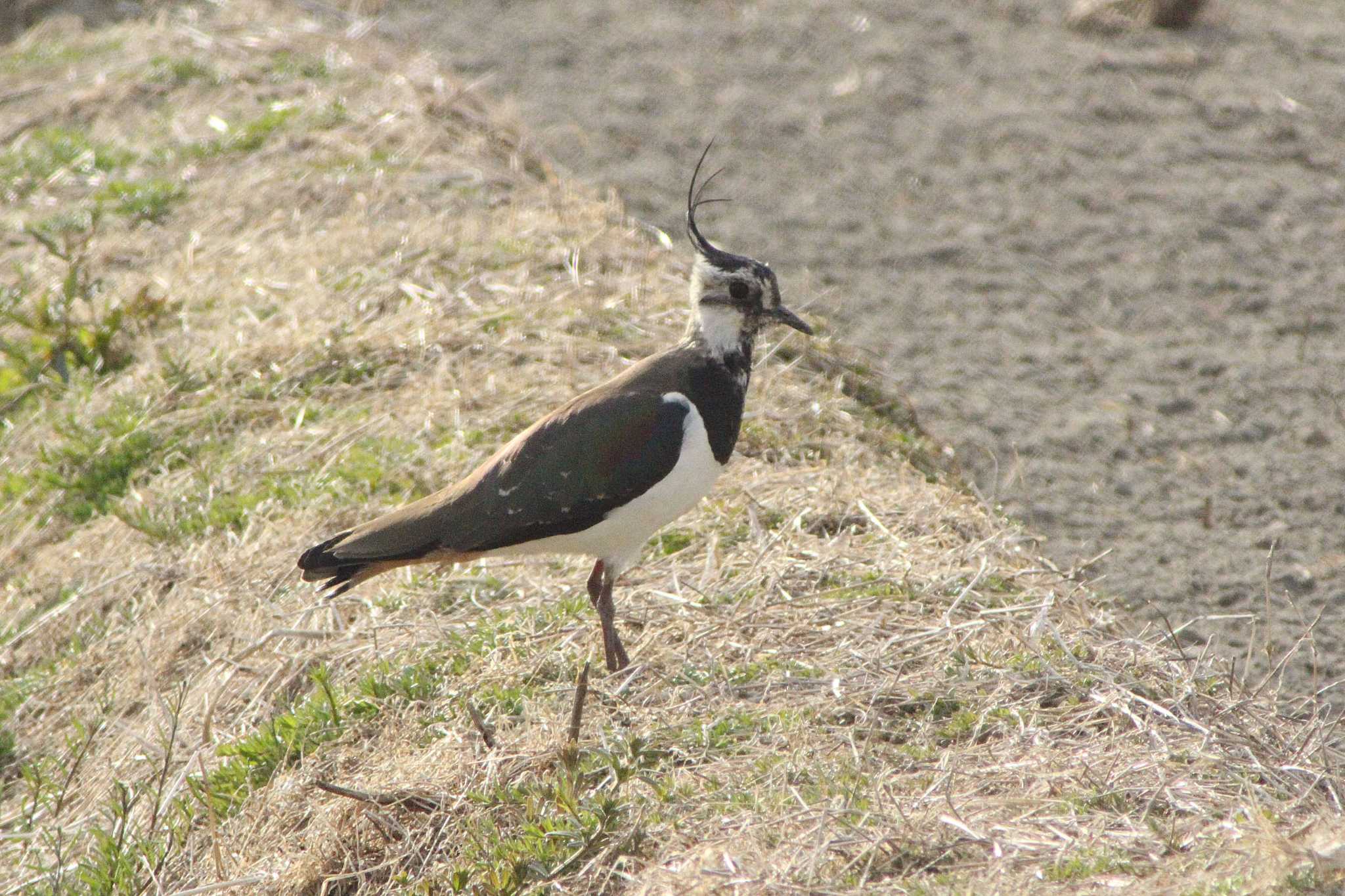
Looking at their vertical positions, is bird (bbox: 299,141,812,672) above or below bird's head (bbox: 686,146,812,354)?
below

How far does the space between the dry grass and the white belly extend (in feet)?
1.18

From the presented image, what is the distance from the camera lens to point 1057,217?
8.36 m

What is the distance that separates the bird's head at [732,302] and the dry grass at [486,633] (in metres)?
0.78

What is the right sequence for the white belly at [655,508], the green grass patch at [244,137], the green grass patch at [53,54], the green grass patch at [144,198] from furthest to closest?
the green grass patch at [53,54], the green grass patch at [244,137], the green grass patch at [144,198], the white belly at [655,508]

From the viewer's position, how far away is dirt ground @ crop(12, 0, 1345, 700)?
616cm

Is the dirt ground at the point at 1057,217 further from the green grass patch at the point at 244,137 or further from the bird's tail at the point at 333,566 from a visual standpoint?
the bird's tail at the point at 333,566

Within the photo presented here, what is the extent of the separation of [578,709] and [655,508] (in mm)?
804

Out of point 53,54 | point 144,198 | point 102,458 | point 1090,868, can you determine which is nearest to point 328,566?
point 102,458

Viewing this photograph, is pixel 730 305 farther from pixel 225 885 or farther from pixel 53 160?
pixel 53 160

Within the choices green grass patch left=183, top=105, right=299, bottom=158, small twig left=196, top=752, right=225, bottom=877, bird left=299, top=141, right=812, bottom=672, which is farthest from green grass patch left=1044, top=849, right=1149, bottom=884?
green grass patch left=183, top=105, right=299, bottom=158

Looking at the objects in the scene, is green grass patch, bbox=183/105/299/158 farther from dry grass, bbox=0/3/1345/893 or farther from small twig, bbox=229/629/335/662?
small twig, bbox=229/629/335/662

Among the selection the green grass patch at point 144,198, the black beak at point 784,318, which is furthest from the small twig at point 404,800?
the green grass patch at point 144,198

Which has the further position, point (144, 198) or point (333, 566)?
point (144, 198)

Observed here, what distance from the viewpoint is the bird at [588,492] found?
4617mm
